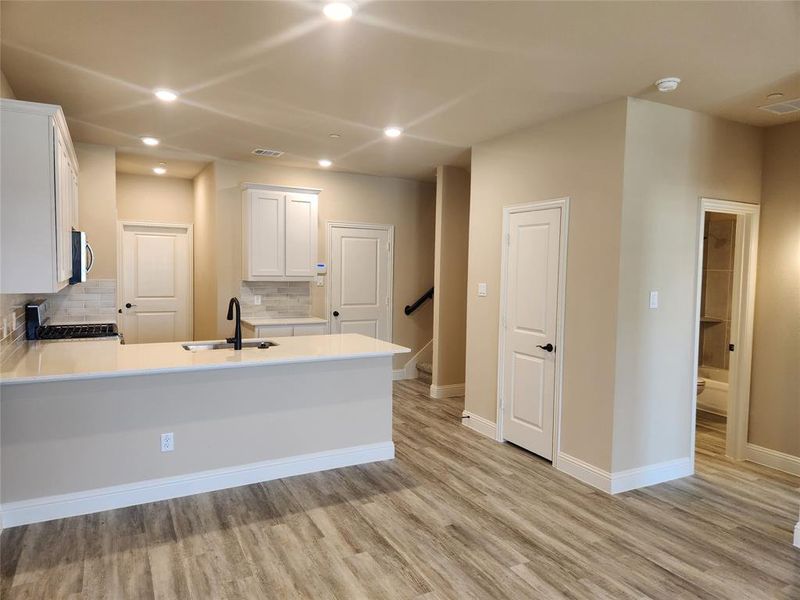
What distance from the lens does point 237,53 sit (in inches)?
112

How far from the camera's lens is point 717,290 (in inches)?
230

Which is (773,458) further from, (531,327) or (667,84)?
(667,84)

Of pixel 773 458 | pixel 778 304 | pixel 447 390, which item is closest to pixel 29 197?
pixel 447 390

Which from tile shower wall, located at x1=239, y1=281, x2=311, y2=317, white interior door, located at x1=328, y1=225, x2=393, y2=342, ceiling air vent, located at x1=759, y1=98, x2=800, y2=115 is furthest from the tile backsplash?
ceiling air vent, located at x1=759, y1=98, x2=800, y2=115

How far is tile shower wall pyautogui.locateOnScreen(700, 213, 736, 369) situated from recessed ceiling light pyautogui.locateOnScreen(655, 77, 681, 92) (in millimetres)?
3133

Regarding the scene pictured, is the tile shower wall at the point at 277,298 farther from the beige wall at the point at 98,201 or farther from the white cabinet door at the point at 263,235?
the beige wall at the point at 98,201

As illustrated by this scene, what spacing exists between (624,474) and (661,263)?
1.53 m

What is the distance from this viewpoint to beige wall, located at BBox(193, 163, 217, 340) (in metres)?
5.95

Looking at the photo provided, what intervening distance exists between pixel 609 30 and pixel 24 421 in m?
3.81

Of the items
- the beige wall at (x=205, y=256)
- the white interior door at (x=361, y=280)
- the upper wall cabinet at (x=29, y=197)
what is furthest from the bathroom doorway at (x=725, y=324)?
the beige wall at (x=205, y=256)

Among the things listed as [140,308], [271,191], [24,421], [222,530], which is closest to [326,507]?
[222,530]

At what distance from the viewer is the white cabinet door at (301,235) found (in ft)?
19.3

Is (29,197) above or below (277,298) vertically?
above

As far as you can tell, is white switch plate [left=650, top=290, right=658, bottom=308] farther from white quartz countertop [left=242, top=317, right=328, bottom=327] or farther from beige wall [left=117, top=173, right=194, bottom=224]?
beige wall [left=117, top=173, right=194, bottom=224]
